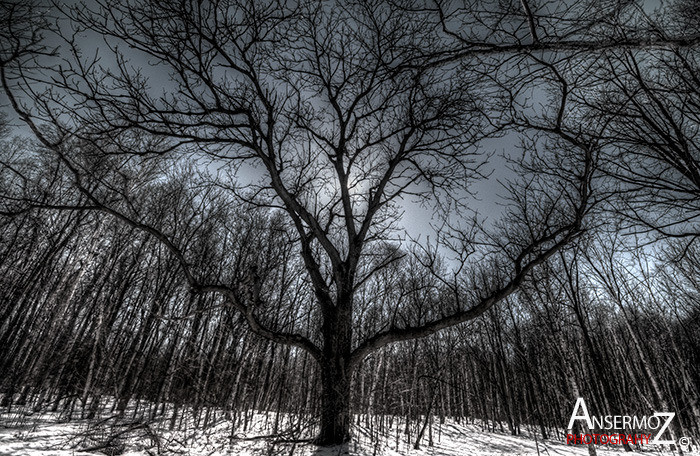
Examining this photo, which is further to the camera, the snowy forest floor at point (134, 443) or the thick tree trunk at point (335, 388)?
the snowy forest floor at point (134, 443)

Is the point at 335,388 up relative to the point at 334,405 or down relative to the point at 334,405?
up

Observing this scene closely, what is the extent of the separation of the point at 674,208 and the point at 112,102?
897cm

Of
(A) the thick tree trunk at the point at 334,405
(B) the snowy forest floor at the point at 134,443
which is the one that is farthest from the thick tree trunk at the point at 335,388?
(B) the snowy forest floor at the point at 134,443

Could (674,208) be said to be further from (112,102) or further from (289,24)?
(112,102)

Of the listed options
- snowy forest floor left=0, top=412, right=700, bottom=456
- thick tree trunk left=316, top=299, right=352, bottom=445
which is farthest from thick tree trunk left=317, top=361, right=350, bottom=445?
snowy forest floor left=0, top=412, right=700, bottom=456

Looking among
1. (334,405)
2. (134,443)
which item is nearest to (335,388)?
(334,405)

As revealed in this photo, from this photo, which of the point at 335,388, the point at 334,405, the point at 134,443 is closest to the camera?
the point at 335,388

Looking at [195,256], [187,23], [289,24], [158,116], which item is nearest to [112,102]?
[158,116]

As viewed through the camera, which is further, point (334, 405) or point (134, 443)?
point (134, 443)

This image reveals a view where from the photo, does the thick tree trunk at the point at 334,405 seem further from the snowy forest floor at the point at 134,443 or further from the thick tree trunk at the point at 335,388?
the snowy forest floor at the point at 134,443

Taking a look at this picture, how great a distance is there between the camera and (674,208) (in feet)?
14.8

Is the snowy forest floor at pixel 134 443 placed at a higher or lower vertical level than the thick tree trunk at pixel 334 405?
lower

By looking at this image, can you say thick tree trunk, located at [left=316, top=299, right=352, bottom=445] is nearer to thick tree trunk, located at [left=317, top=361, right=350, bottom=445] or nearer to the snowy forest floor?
thick tree trunk, located at [left=317, top=361, right=350, bottom=445]

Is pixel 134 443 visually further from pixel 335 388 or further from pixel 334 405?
pixel 335 388
